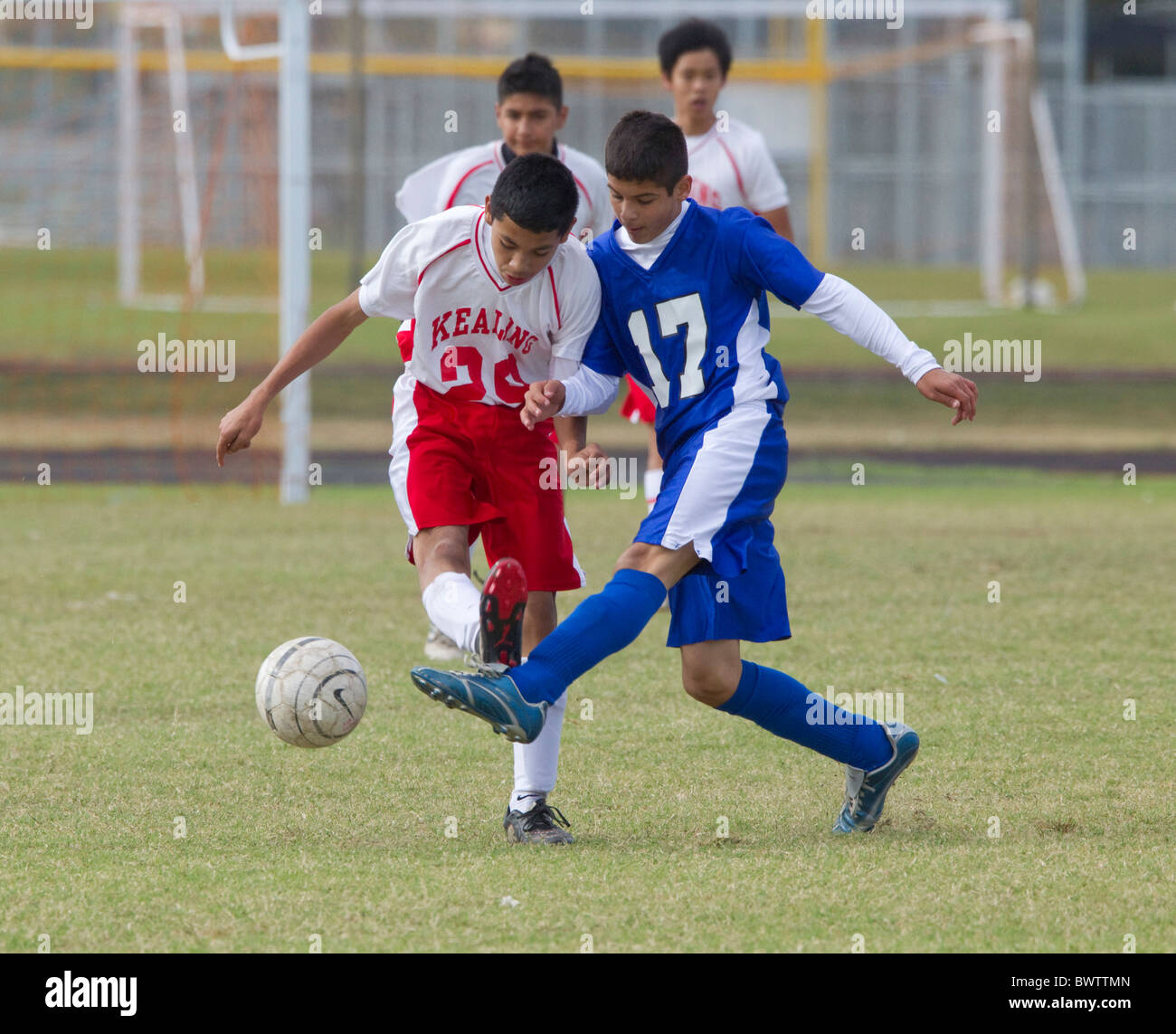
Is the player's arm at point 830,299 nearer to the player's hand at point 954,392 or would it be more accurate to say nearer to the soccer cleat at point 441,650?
the player's hand at point 954,392

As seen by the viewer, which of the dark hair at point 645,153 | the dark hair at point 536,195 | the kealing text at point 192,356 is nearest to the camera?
the dark hair at point 536,195

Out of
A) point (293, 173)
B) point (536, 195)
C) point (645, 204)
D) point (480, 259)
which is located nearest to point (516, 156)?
point (480, 259)

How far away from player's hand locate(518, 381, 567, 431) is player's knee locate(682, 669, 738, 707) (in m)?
0.73

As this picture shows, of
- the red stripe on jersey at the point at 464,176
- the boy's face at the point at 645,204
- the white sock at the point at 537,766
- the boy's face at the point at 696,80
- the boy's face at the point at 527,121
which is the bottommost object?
the white sock at the point at 537,766

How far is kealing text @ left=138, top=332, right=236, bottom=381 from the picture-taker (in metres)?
16.5

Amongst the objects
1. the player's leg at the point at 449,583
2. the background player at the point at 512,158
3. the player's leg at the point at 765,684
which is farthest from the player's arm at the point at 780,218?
the player's leg at the point at 449,583

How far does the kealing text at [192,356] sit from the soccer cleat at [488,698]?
12.2 meters

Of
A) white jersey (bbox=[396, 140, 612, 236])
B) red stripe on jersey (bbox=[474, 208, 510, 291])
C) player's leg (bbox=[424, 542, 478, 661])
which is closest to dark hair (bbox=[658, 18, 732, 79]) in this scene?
white jersey (bbox=[396, 140, 612, 236])

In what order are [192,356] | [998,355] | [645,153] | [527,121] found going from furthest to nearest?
1. [998,355]
2. [192,356]
3. [527,121]
4. [645,153]

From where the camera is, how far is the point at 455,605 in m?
4.02

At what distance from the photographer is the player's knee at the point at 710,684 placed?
4.20 metres
